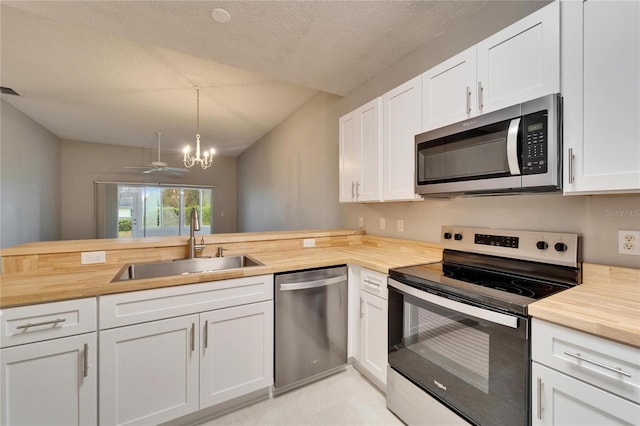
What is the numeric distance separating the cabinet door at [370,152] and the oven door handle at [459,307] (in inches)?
32.8

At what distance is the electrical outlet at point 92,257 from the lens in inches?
65.6

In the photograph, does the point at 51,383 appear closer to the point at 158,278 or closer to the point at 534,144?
the point at 158,278

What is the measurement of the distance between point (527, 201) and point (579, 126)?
54 cm

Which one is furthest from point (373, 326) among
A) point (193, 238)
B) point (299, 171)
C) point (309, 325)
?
point (299, 171)

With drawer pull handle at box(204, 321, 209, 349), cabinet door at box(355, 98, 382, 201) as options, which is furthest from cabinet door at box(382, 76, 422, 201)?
drawer pull handle at box(204, 321, 209, 349)

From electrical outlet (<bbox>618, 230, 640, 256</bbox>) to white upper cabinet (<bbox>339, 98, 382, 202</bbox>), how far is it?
1313 millimetres

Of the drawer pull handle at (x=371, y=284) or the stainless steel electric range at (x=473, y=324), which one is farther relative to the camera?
the drawer pull handle at (x=371, y=284)

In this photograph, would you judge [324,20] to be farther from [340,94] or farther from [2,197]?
[2,197]

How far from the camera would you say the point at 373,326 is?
71.6 inches

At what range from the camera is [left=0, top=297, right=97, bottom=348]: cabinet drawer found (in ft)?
3.72

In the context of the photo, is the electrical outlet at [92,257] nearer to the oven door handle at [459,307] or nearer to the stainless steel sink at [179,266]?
the stainless steel sink at [179,266]

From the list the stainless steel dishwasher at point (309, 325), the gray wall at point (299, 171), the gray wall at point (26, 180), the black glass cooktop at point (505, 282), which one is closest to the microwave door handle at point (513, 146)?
the black glass cooktop at point (505, 282)

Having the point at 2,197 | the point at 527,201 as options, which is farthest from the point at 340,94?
the point at 2,197

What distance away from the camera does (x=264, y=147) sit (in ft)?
18.4
